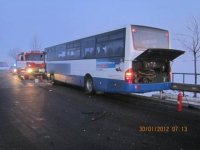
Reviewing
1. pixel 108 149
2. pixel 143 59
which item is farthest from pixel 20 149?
pixel 143 59

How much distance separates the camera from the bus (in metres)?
13.7

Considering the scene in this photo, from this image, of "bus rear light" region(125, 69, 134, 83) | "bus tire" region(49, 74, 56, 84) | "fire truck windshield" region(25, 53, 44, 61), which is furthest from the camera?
"fire truck windshield" region(25, 53, 44, 61)

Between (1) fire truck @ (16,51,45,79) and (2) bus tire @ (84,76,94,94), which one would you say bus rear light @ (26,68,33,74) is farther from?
(2) bus tire @ (84,76,94,94)

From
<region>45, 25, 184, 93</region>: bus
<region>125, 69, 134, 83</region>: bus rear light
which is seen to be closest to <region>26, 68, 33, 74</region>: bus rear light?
<region>45, 25, 184, 93</region>: bus

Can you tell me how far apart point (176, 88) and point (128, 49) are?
12.8 feet

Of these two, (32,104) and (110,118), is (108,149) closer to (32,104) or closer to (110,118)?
(110,118)

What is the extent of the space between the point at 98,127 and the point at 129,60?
199 inches

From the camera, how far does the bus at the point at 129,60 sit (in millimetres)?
13664

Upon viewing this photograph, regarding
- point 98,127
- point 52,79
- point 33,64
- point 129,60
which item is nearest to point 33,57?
point 33,64

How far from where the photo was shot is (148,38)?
14.2 meters

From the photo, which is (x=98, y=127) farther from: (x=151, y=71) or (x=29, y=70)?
(x=29, y=70)

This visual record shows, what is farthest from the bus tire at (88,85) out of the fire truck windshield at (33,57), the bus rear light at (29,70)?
the bus rear light at (29,70)

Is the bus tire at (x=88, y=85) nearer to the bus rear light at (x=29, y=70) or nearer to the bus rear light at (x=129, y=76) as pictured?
the bus rear light at (x=129, y=76)

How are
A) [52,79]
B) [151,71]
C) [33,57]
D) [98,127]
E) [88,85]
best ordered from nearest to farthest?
[98,127] < [151,71] < [88,85] < [52,79] < [33,57]
